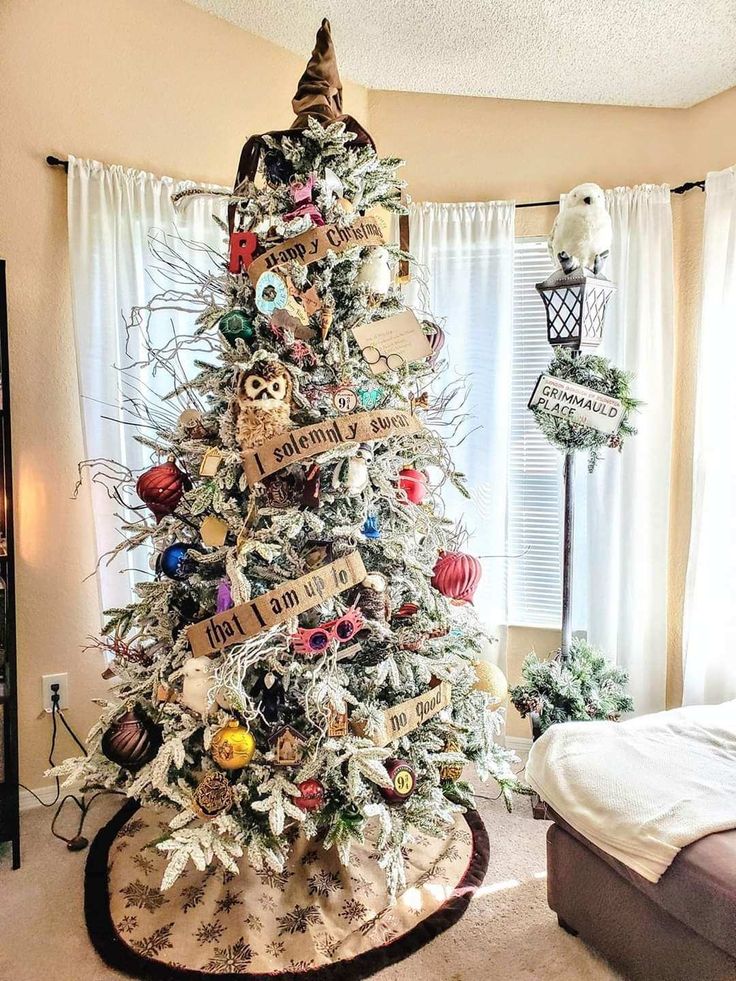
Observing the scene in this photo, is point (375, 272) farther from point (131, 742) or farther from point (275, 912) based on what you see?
point (275, 912)

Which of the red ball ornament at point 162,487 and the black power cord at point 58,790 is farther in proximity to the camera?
the black power cord at point 58,790

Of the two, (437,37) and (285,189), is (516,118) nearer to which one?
(437,37)

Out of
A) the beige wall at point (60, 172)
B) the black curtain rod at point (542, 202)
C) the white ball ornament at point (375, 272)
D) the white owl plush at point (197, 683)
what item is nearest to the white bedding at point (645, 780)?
the white owl plush at point (197, 683)

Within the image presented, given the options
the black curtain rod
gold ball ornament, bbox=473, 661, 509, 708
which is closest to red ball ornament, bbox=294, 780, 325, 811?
gold ball ornament, bbox=473, 661, 509, 708

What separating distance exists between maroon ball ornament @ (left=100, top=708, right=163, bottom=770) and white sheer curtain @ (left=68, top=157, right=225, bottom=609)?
0.60 m

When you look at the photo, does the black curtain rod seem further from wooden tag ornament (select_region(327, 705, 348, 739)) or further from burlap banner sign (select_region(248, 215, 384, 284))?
wooden tag ornament (select_region(327, 705, 348, 739))

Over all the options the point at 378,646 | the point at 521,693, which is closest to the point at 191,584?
the point at 378,646

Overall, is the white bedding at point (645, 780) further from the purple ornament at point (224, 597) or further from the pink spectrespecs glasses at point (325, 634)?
the purple ornament at point (224, 597)

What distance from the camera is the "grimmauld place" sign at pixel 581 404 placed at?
2309 millimetres

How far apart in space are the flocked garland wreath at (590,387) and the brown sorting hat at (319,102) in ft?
3.15

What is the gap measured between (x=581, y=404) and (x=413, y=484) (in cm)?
74

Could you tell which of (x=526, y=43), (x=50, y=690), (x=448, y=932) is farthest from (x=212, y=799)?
(x=526, y=43)

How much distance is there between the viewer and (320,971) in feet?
5.40

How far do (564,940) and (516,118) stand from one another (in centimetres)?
277
